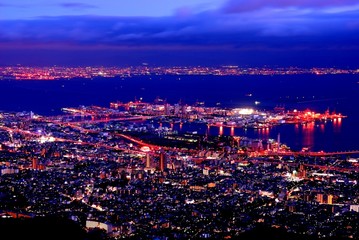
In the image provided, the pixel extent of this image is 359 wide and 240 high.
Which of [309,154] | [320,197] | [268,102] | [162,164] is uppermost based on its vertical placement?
[268,102]

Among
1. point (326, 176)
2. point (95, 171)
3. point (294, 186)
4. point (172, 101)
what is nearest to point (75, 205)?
point (95, 171)

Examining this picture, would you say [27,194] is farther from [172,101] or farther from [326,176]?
[172,101]

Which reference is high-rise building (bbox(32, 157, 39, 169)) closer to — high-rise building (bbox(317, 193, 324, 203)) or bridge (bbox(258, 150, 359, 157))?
bridge (bbox(258, 150, 359, 157))

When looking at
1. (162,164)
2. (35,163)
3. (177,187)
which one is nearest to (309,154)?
(162,164)

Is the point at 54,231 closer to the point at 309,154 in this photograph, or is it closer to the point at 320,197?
the point at 320,197

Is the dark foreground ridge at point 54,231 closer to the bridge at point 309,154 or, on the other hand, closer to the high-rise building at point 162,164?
the high-rise building at point 162,164

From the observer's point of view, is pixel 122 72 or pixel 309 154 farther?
pixel 122 72

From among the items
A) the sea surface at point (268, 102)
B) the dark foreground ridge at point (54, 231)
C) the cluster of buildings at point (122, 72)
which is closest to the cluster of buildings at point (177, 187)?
the dark foreground ridge at point (54, 231)

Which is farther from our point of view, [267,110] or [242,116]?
[267,110]

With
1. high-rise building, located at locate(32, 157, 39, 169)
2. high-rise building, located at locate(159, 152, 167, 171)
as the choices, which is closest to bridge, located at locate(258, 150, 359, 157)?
high-rise building, located at locate(159, 152, 167, 171)
